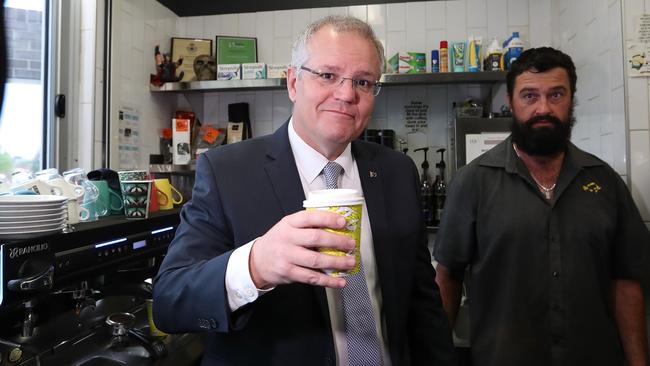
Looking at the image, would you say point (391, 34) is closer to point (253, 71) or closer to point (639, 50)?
point (253, 71)

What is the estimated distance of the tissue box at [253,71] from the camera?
8.75 feet

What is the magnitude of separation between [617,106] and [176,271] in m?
1.95

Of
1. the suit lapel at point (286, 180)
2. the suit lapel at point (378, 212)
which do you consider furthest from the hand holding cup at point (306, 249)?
the suit lapel at point (378, 212)

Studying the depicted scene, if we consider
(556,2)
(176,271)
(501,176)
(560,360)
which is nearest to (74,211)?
(176,271)

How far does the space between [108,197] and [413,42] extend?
216 centimetres

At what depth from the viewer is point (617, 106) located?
1.85 m

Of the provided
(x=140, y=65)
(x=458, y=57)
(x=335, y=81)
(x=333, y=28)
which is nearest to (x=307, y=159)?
(x=335, y=81)

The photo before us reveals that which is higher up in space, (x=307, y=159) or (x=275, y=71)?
(x=275, y=71)

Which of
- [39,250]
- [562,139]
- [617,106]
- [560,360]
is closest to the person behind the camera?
[39,250]

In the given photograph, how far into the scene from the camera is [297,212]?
2.44 feet

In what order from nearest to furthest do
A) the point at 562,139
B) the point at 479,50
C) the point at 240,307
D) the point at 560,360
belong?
1. the point at 240,307
2. the point at 560,360
3. the point at 562,139
4. the point at 479,50

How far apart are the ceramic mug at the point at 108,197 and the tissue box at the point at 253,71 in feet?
4.31

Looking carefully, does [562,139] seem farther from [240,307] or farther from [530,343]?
[240,307]

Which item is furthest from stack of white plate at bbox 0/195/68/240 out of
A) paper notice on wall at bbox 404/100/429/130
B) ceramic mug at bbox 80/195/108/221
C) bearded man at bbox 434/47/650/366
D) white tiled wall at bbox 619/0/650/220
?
paper notice on wall at bbox 404/100/429/130
